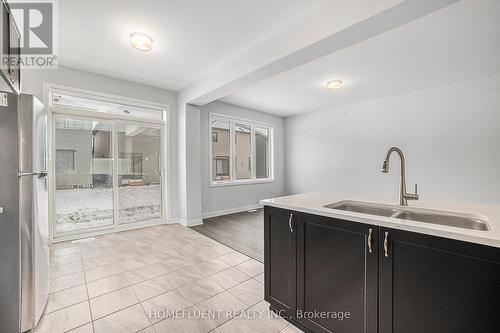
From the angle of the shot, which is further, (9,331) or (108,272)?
(108,272)

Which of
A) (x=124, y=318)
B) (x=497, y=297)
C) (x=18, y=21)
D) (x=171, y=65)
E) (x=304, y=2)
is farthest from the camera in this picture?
(x=171, y=65)

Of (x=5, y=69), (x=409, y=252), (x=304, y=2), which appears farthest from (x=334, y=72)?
(x=5, y=69)

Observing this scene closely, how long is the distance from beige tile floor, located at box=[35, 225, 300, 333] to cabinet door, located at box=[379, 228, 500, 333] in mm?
870

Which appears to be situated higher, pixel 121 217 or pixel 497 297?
pixel 497 297

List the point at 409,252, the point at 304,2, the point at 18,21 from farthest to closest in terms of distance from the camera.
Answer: the point at 18,21
the point at 304,2
the point at 409,252

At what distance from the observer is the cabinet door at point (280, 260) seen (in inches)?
→ 66.1

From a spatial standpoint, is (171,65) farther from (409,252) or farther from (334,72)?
(409,252)

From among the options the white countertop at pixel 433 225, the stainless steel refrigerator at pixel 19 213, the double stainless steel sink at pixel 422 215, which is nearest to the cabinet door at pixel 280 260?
the white countertop at pixel 433 225

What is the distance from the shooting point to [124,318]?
1771mm

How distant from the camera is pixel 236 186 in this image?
18.7 ft

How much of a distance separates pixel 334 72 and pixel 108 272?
4.31 meters

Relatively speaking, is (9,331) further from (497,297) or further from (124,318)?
(497,297)

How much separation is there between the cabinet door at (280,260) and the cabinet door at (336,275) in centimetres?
7

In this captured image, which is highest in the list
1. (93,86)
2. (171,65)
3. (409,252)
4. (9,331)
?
(171,65)
